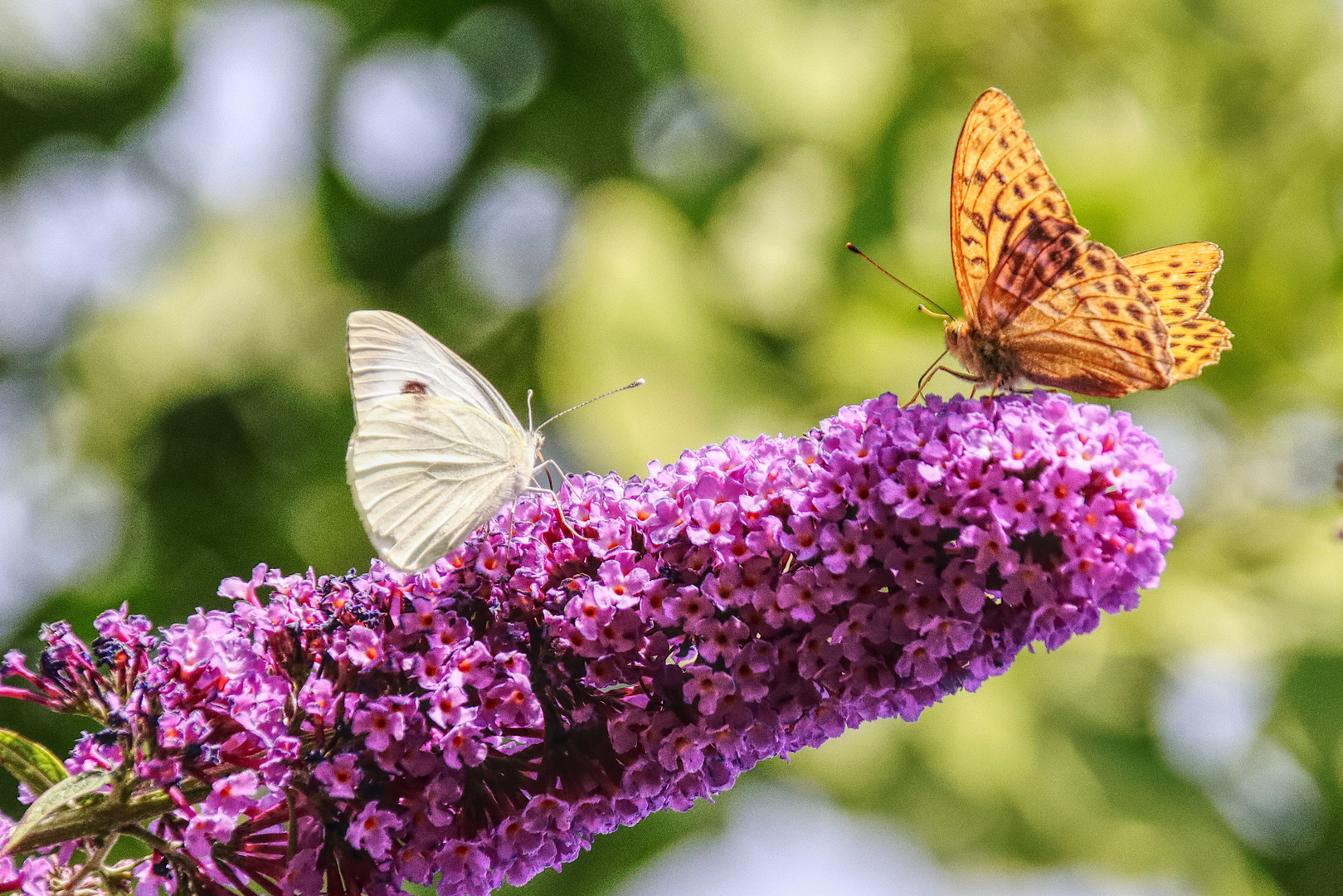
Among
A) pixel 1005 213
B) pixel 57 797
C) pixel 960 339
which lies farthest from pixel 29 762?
pixel 1005 213

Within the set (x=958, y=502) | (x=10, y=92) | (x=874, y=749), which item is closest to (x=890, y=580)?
(x=958, y=502)

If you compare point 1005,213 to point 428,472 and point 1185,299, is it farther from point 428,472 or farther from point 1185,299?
point 428,472

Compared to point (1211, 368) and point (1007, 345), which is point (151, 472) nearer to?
point (1007, 345)

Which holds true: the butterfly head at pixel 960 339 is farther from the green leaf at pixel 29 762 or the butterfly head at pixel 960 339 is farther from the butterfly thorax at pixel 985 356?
the green leaf at pixel 29 762

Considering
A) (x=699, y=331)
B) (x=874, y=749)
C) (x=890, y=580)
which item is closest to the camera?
(x=890, y=580)

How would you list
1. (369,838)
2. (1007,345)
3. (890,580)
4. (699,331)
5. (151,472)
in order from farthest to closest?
(151,472) < (699,331) < (1007,345) < (890,580) < (369,838)
